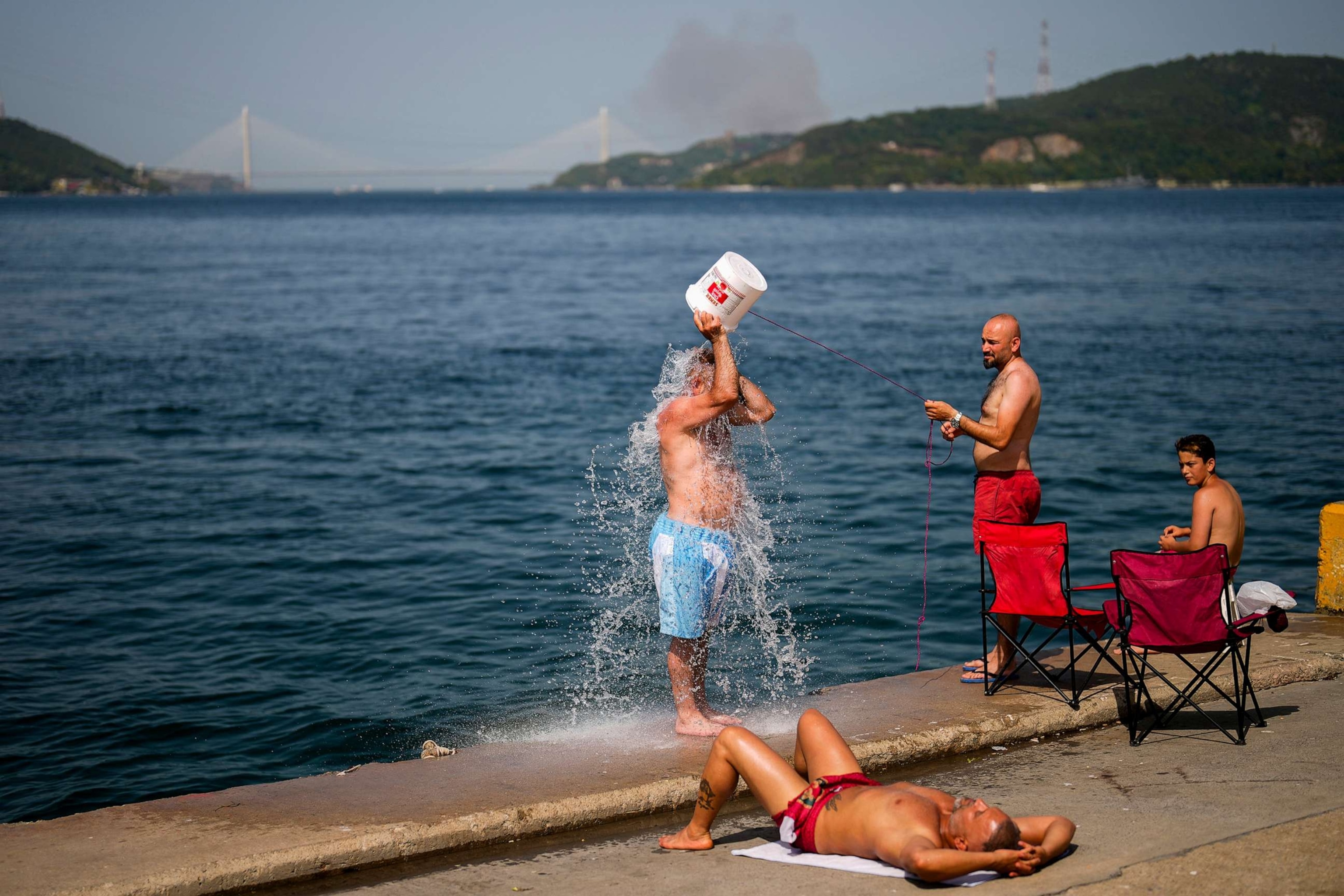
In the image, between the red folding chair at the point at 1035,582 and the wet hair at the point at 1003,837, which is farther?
the red folding chair at the point at 1035,582

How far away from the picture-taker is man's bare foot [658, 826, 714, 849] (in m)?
4.88

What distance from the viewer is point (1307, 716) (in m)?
6.30

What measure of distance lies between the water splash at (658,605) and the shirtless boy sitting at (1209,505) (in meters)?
2.28

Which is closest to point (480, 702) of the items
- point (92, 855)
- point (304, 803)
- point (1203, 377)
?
point (304, 803)

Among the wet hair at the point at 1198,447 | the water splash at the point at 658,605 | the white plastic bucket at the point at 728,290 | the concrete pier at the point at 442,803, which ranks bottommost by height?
the water splash at the point at 658,605

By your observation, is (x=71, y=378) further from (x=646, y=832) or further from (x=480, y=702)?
(x=646, y=832)

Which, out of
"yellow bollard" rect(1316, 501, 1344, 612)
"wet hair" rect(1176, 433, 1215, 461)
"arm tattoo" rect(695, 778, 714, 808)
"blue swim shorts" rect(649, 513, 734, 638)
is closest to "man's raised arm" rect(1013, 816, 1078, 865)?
"arm tattoo" rect(695, 778, 714, 808)

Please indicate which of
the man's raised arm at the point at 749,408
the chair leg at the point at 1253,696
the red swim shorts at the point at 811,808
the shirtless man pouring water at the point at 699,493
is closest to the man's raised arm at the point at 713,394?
the shirtless man pouring water at the point at 699,493

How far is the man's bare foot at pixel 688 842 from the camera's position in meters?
4.88

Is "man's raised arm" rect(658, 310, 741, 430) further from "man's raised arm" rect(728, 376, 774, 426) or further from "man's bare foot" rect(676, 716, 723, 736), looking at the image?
"man's bare foot" rect(676, 716, 723, 736)

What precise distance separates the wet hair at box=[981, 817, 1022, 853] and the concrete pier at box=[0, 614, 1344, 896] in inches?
58.8

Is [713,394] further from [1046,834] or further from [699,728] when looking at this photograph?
[1046,834]

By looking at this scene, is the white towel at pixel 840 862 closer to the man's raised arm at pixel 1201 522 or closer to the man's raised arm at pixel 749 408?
the man's raised arm at pixel 749 408

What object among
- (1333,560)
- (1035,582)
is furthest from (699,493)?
(1333,560)
